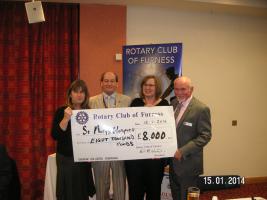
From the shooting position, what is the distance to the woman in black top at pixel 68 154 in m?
2.61

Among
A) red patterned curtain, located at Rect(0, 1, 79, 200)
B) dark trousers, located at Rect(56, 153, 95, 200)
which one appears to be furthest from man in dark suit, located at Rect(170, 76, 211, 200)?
red patterned curtain, located at Rect(0, 1, 79, 200)

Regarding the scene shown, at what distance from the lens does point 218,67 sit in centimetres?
496

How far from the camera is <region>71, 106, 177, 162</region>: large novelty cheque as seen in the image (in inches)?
105

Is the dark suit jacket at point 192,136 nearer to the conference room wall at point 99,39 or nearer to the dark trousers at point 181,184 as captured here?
the dark trousers at point 181,184

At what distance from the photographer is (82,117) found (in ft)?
8.72

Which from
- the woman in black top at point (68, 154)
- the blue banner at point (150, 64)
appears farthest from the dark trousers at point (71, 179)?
A: the blue banner at point (150, 64)

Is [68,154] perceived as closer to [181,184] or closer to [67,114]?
[67,114]

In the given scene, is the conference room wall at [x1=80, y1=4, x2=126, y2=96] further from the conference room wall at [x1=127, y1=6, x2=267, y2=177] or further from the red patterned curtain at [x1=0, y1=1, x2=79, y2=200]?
the conference room wall at [x1=127, y1=6, x2=267, y2=177]

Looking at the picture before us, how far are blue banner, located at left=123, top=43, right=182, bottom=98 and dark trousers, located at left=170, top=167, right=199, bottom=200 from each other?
140cm

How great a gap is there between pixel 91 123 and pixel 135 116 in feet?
1.31

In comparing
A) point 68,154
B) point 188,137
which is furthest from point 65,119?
Result: point 188,137

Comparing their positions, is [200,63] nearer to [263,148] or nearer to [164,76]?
[164,76]

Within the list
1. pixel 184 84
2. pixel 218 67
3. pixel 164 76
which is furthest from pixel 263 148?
pixel 184 84

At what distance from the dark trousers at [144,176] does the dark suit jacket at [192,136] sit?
0.58 feet
